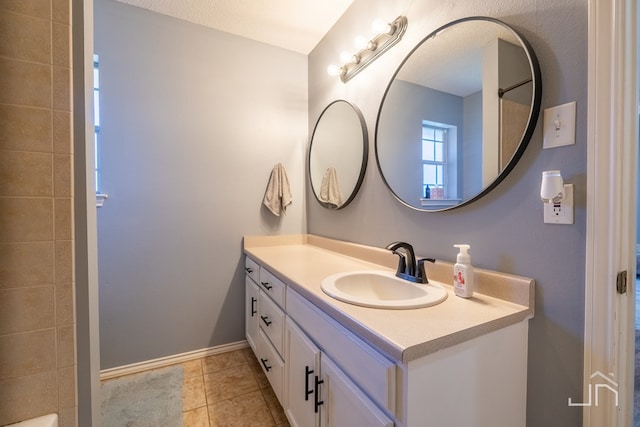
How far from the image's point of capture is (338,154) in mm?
1808

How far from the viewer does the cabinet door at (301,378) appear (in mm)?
974

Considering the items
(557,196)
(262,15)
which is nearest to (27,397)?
(557,196)

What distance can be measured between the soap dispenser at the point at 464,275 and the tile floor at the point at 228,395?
1111 millimetres

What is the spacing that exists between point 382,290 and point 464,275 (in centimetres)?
37

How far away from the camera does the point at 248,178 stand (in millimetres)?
2014

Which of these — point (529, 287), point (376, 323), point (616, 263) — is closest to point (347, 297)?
point (376, 323)

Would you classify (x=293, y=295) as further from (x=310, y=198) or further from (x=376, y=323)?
(x=310, y=198)

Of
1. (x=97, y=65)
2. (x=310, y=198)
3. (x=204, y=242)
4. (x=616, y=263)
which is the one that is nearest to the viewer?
(x=616, y=263)

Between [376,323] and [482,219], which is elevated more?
[482,219]

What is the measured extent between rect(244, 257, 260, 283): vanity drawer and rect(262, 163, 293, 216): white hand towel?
42cm

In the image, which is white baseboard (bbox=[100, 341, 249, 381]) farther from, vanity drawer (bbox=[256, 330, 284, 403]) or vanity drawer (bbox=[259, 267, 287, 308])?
vanity drawer (bbox=[259, 267, 287, 308])

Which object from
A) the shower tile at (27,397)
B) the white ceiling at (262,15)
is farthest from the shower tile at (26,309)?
the white ceiling at (262,15)

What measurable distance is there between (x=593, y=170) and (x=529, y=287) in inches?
14.5

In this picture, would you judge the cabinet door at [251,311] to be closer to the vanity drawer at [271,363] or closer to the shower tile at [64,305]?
the vanity drawer at [271,363]
